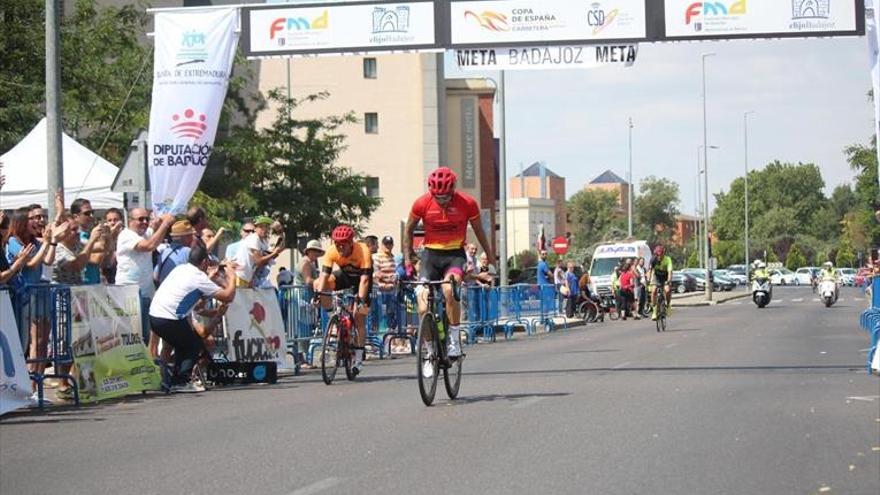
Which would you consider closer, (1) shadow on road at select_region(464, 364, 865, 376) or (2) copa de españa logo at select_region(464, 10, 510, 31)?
(1) shadow on road at select_region(464, 364, 865, 376)

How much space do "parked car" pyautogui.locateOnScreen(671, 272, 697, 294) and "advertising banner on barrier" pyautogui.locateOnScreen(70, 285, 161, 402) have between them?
70.7 metres

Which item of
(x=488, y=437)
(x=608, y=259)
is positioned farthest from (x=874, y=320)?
(x=608, y=259)

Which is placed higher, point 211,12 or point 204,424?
point 211,12

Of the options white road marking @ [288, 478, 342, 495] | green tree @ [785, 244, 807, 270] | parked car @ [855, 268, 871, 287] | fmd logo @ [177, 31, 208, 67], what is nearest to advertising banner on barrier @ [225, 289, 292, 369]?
fmd logo @ [177, 31, 208, 67]

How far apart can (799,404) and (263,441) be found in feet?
16.0

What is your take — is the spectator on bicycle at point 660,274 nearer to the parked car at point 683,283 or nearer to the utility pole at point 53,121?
the utility pole at point 53,121

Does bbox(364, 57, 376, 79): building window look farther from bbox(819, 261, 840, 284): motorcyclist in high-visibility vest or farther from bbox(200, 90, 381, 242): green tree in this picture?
bbox(819, 261, 840, 284): motorcyclist in high-visibility vest

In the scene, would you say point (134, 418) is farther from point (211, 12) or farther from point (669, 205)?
point (669, 205)

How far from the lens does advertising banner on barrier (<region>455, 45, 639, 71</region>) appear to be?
62.3 feet

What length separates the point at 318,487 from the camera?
7973 mm

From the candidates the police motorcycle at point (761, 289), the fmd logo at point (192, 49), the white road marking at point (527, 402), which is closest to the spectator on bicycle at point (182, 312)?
the white road marking at point (527, 402)

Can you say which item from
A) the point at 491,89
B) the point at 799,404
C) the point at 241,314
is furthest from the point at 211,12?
the point at 491,89

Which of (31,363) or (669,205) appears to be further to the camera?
(669,205)

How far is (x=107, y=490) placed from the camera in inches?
318
